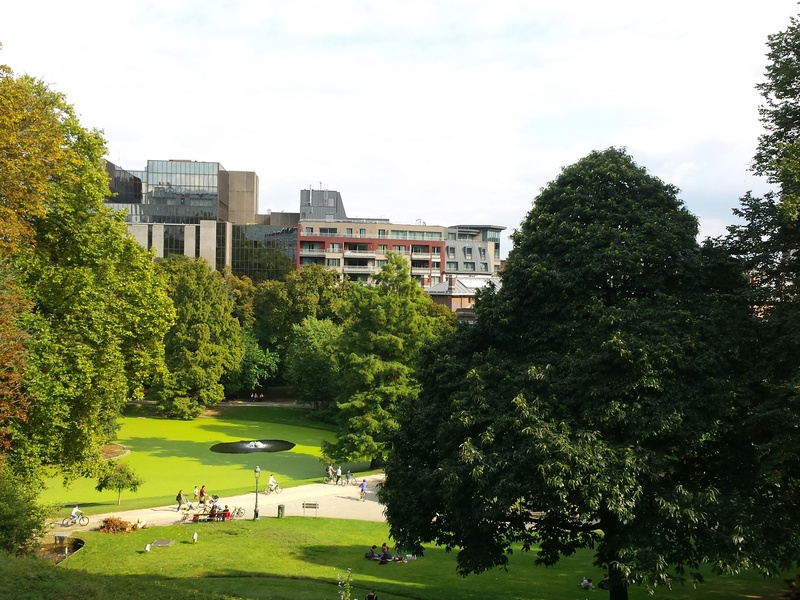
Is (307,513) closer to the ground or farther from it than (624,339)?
closer to the ground

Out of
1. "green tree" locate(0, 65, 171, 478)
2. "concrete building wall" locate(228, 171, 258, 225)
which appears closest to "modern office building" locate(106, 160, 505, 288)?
"concrete building wall" locate(228, 171, 258, 225)

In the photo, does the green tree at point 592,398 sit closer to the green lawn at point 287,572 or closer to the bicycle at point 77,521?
the green lawn at point 287,572

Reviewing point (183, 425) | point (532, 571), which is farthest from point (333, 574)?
point (183, 425)

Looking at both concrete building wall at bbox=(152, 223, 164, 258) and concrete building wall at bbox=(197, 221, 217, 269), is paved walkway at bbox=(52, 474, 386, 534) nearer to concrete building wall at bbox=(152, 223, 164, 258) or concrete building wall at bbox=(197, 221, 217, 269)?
concrete building wall at bbox=(197, 221, 217, 269)

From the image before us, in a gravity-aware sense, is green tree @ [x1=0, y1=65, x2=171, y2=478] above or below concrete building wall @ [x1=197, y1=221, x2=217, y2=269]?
below

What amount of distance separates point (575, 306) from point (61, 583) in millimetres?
14150

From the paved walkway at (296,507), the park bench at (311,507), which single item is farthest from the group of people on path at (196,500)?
the park bench at (311,507)

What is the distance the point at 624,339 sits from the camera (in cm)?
1816

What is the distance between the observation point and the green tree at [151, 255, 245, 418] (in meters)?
66.7

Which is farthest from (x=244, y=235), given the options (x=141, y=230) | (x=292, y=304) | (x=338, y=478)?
(x=338, y=478)

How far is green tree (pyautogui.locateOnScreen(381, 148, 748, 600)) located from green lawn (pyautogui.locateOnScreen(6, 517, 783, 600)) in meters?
4.13

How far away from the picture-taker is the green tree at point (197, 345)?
66688mm

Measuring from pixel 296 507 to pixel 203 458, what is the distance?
1707cm

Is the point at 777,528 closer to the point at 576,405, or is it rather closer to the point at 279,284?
the point at 576,405
